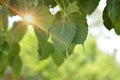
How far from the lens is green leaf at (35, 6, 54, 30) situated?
5.29 ft

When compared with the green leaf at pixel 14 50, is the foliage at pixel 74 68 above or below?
above

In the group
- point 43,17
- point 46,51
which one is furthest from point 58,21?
point 46,51

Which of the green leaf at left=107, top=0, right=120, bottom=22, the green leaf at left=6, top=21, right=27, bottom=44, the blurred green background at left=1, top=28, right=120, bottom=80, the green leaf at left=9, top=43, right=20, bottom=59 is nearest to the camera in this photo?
the green leaf at left=107, top=0, right=120, bottom=22

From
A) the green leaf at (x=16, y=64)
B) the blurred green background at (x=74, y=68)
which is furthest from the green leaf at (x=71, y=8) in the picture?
the blurred green background at (x=74, y=68)

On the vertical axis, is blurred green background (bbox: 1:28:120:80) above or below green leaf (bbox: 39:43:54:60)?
above

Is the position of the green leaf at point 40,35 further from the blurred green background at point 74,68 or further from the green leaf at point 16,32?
the blurred green background at point 74,68

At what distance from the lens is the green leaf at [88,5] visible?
172 cm

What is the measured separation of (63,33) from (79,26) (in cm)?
7

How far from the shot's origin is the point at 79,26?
1.62 m

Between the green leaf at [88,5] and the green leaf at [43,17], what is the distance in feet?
0.52

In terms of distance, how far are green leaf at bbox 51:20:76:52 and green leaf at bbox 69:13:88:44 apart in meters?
0.02

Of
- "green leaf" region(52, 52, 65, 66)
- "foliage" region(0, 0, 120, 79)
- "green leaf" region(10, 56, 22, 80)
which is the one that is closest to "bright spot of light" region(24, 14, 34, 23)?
"foliage" region(0, 0, 120, 79)

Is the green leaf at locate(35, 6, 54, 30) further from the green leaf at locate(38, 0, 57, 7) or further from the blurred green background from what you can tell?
the blurred green background

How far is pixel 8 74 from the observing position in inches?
696
